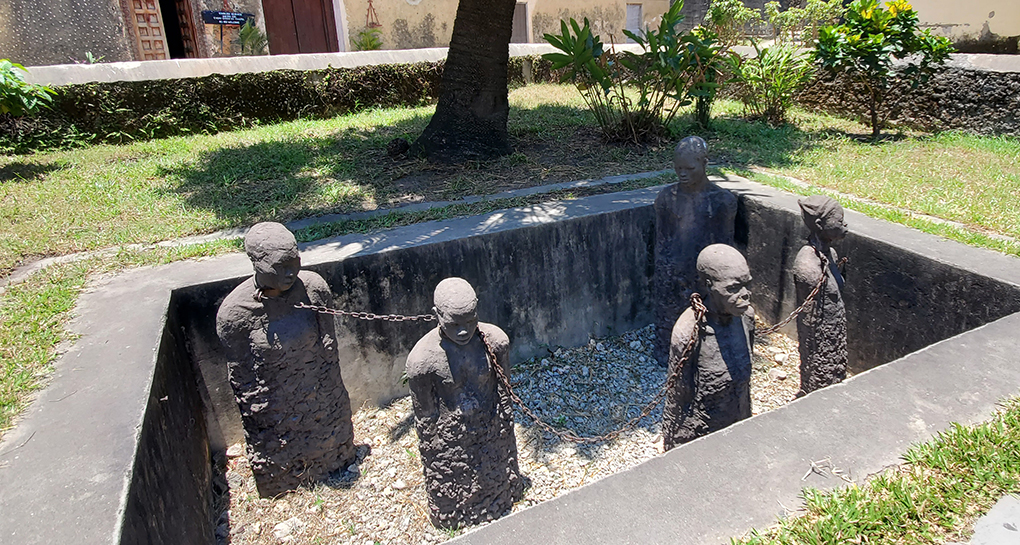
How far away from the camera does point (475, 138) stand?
746 centimetres

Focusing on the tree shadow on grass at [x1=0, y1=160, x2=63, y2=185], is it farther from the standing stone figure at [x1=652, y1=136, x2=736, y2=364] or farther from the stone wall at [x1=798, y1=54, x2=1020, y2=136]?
the stone wall at [x1=798, y1=54, x2=1020, y2=136]

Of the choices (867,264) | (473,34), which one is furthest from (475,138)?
(867,264)

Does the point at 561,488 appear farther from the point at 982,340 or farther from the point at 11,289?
the point at 11,289

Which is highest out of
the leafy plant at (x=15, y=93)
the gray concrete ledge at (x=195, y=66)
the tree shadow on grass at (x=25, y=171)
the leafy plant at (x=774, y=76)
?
the gray concrete ledge at (x=195, y=66)

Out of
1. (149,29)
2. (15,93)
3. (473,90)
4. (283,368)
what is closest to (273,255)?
(283,368)

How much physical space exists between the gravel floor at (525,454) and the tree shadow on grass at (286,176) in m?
2.29

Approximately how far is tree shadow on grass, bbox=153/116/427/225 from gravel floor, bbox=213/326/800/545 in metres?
2.29

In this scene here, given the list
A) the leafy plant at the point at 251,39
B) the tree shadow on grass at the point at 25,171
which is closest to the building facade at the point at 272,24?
the leafy plant at the point at 251,39

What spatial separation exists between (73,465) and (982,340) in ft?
14.1

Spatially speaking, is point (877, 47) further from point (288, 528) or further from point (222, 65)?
point (222, 65)

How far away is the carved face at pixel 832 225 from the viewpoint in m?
3.70

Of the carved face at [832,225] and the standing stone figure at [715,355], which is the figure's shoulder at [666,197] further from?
the standing stone figure at [715,355]

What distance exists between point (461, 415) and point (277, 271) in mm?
1282

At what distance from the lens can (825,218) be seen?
146 inches
